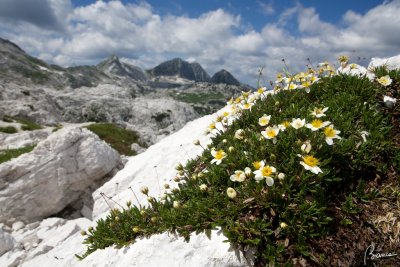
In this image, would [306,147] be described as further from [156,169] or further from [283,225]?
[156,169]

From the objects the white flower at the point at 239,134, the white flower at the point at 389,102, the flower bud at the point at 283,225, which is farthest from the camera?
the white flower at the point at 389,102

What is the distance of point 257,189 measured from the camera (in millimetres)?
4793

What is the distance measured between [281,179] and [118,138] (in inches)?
1138

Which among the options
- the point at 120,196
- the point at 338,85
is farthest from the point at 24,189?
the point at 338,85

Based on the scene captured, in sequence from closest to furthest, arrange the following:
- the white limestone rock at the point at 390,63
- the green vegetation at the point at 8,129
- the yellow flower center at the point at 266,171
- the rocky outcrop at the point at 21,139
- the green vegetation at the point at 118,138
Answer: the yellow flower center at the point at 266,171 < the white limestone rock at the point at 390,63 < the rocky outcrop at the point at 21,139 < the green vegetation at the point at 118,138 < the green vegetation at the point at 8,129

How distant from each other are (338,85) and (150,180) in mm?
5522

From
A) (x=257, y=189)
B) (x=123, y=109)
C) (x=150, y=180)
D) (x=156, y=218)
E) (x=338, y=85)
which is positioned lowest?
(x=123, y=109)

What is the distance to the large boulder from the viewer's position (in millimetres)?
12070

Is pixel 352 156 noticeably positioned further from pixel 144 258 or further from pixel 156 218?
pixel 144 258

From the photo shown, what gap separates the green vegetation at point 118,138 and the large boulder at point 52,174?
1327cm

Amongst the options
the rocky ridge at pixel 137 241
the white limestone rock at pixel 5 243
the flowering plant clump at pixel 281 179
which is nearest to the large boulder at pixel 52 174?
the rocky ridge at pixel 137 241

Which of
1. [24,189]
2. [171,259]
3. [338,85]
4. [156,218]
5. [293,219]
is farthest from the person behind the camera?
[24,189]

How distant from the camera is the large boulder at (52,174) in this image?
12070 millimetres

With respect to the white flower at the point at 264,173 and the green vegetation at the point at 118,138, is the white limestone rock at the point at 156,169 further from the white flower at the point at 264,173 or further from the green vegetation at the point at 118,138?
the green vegetation at the point at 118,138
